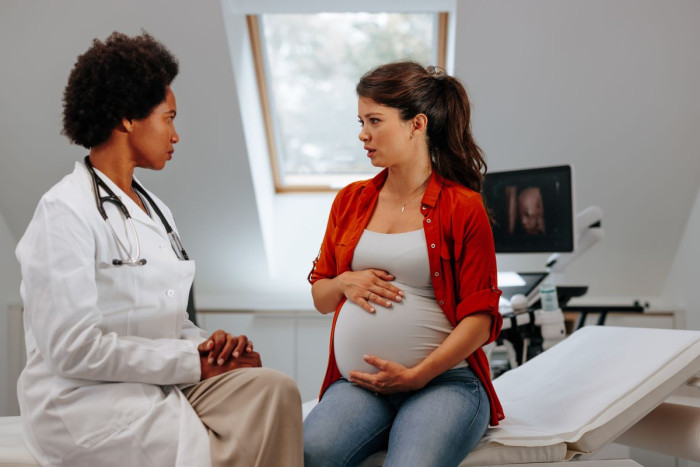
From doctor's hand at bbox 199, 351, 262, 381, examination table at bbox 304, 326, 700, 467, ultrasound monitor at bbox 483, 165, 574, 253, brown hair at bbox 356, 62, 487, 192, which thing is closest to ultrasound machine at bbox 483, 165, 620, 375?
ultrasound monitor at bbox 483, 165, 574, 253

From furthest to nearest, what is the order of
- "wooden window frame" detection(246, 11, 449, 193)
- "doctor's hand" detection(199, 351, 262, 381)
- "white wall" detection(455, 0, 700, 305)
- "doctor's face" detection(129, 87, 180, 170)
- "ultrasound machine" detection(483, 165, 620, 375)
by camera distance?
"wooden window frame" detection(246, 11, 449, 193) < "white wall" detection(455, 0, 700, 305) < "ultrasound machine" detection(483, 165, 620, 375) < "doctor's face" detection(129, 87, 180, 170) < "doctor's hand" detection(199, 351, 262, 381)

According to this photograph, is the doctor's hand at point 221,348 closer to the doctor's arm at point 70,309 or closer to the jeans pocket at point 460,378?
the doctor's arm at point 70,309

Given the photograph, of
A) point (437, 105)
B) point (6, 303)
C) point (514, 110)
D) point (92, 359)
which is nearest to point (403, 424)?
point (92, 359)

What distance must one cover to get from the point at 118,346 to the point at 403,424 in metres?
0.59

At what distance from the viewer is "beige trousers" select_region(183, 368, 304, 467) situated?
127 centimetres

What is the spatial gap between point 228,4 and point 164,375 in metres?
2.35

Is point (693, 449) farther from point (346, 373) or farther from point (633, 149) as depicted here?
point (633, 149)

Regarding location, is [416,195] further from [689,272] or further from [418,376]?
[689,272]

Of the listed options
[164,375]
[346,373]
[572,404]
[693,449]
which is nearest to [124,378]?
[164,375]

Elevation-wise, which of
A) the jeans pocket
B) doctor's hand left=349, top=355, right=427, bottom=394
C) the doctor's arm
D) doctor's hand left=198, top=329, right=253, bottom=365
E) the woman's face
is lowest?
the jeans pocket

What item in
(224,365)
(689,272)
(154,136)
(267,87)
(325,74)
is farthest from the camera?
(325,74)

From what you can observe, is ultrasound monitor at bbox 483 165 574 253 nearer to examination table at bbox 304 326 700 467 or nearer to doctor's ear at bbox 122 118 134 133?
examination table at bbox 304 326 700 467

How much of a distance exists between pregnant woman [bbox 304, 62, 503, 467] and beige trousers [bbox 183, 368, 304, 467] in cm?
18

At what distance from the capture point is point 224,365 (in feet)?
4.62
